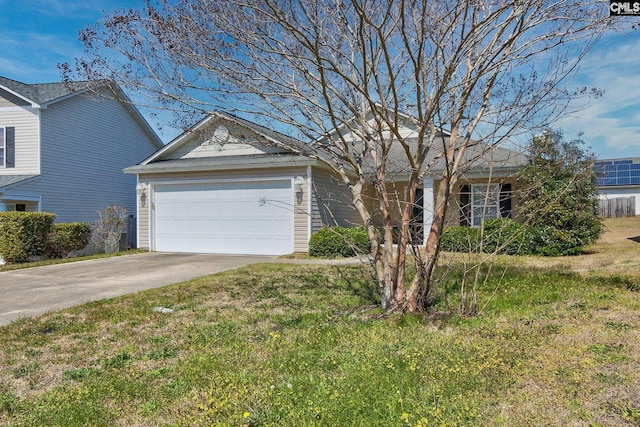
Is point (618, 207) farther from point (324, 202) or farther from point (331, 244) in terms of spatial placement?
point (331, 244)

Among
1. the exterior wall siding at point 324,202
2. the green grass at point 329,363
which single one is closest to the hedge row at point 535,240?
the exterior wall siding at point 324,202

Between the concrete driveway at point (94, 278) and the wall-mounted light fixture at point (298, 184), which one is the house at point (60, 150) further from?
the wall-mounted light fixture at point (298, 184)

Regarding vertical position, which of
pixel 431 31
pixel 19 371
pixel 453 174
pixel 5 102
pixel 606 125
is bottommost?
pixel 19 371

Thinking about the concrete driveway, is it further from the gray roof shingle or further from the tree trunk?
the tree trunk

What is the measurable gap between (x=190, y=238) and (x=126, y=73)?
29.2 feet

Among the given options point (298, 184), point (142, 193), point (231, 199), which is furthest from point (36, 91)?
point (298, 184)

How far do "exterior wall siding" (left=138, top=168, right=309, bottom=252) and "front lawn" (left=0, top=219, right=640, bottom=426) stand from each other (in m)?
6.56

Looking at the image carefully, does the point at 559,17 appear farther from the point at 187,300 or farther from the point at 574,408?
the point at 187,300

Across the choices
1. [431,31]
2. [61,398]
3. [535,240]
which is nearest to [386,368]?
[61,398]

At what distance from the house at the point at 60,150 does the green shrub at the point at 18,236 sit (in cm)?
186

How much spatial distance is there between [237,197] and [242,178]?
0.63m

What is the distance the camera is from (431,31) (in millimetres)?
5340

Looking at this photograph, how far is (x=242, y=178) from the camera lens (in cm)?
1395

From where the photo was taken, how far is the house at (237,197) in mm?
13281
